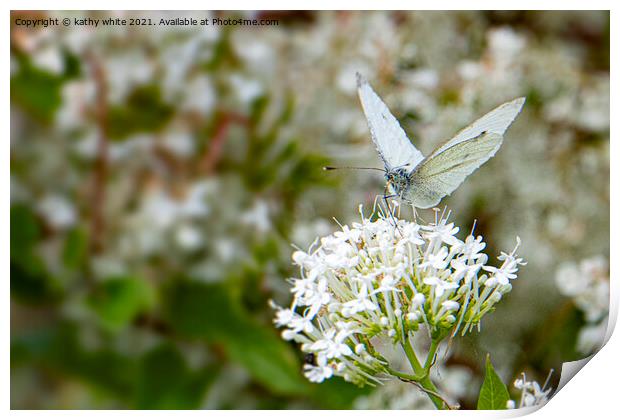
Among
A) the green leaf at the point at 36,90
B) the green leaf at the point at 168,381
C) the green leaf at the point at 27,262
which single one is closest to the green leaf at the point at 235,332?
the green leaf at the point at 168,381

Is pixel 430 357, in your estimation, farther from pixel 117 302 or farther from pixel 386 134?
pixel 117 302

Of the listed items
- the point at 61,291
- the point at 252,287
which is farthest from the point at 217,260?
→ the point at 61,291

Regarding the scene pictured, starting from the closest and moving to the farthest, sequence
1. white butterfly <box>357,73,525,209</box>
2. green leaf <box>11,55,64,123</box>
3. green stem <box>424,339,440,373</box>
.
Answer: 1. green stem <box>424,339,440,373</box>
2. white butterfly <box>357,73,525,209</box>
3. green leaf <box>11,55,64,123</box>

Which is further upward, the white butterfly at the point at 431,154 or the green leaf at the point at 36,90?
the green leaf at the point at 36,90

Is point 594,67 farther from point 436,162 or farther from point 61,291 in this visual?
point 61,291

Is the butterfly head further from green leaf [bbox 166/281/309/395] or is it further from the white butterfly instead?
green leaf [bbox 166/281/309/395]

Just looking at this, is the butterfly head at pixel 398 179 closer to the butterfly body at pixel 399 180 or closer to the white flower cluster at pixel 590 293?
the butterfly body at pixel 399 180

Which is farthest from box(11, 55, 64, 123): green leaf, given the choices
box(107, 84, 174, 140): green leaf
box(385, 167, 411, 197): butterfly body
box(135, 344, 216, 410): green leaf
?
box(385, 167, 411, 197): butterfly body
